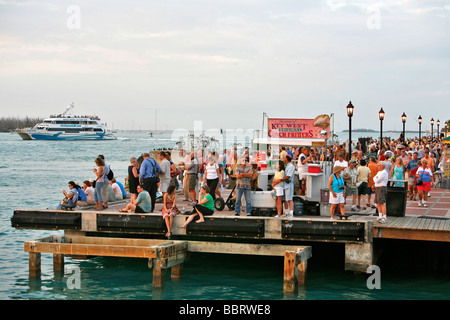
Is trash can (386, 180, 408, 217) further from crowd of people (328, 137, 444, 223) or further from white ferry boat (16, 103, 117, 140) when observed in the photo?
white ferry boat (16, 103, 117, 140)

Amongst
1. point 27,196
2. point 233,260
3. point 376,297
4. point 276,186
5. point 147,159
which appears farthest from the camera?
point 27,196

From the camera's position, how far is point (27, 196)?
4178cm

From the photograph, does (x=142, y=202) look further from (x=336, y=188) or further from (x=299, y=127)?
(x=299, y=127)

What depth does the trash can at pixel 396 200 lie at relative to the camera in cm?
1488

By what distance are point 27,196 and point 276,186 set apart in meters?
31.5

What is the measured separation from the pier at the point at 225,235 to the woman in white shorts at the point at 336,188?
500 mm

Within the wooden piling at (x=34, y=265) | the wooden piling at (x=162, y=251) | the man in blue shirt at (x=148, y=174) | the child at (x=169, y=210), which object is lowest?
the wooden piling at (x=34, y=265)

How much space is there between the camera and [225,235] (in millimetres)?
14438

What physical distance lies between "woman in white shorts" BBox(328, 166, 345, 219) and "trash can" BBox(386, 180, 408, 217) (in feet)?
4.61

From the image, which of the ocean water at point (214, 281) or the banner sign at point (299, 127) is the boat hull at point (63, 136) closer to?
the ocean water at point (214, 281)

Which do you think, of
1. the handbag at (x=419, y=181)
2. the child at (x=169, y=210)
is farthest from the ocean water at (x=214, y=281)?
the handbag at (x=419, y=181)

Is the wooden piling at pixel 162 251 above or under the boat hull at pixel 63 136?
under
